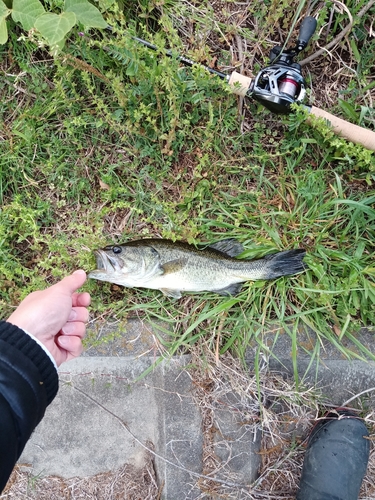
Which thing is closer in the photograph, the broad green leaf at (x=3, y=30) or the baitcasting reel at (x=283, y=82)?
the baitcasting reel at (x=283, y=82)

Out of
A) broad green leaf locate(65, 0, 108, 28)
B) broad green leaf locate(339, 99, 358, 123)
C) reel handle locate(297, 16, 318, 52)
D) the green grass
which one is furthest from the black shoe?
broad green leaf locate(65, 0, 108, 28)

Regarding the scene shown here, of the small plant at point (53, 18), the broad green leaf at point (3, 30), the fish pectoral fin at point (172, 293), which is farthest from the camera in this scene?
the fish pectoral fin at point (172, 293)

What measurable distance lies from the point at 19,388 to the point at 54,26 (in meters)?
2.16

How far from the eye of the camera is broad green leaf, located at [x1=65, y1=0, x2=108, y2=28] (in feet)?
8.60

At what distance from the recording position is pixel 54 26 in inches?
98.9

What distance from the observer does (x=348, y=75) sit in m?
3.06

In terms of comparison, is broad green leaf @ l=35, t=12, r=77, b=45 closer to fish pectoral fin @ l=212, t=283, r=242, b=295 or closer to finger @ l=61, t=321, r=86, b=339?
finger @ l=61, t=321, r=86, b=339

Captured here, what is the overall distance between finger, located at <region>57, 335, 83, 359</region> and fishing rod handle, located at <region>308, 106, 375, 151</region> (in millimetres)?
2208

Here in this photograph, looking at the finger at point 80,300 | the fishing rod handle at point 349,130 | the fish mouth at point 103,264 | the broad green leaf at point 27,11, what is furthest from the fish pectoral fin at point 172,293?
the broad green leaf at point 27,11

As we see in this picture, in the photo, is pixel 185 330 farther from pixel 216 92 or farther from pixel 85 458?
pixel 216 92

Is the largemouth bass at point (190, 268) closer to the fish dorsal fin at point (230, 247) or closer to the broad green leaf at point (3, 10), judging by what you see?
the fish dorsal fin at point (230, 247)

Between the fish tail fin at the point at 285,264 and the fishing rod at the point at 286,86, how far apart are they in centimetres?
89

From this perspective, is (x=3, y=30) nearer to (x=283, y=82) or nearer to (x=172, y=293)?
(x=283, y=82)

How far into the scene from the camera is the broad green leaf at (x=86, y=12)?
103 inches
